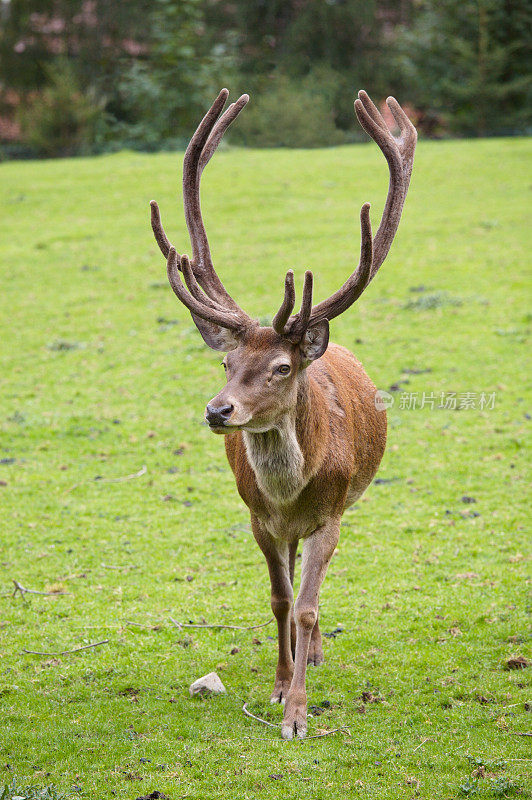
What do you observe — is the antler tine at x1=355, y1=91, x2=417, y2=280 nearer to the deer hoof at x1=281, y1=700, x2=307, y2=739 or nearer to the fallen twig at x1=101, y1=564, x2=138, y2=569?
the deer hoof at x1=281, y1=700, x2=307, y2=739

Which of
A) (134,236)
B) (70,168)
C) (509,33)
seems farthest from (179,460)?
(509,33)

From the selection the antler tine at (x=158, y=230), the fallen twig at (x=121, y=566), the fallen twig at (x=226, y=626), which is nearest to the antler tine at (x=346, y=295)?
the antler tine at (x=158, y=230)

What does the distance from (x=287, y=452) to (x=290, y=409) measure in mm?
251

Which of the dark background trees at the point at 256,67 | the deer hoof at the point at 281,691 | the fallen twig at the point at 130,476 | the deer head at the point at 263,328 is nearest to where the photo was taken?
the deer head at the point at 263,328

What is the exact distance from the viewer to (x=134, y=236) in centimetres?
2041

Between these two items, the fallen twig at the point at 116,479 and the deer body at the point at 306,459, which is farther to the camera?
the fallen twig at the point at 116,479

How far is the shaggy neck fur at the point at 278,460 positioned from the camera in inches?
212

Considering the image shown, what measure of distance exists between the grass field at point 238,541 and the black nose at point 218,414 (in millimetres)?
1928

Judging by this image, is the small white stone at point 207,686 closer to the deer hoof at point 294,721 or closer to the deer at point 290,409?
the deer at point 290,409

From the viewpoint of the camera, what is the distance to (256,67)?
124 feet

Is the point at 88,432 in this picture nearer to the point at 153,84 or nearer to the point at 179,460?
the point at 179,460

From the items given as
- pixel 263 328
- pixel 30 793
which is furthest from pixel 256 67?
pixel 30 793

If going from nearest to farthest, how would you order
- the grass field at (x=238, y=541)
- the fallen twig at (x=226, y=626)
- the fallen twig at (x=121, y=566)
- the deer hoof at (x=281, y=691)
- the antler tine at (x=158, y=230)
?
the grass field at (x=238, y=541) < the antler tine at (x=158, y=230) < the deer hoof at (x=281, y=691) < the fallen twig at (x=226, y=626) < the fallen twig at (x=121, y=566)

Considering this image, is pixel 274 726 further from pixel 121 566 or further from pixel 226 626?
pixel 121 566
